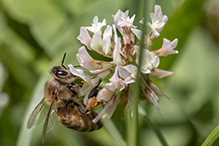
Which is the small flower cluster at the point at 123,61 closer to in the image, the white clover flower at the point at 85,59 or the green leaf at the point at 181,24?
the white clover flower at the point at 85,59

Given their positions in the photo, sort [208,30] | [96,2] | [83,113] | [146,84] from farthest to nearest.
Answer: [208,30], [96,2], [83,113], [146,84]

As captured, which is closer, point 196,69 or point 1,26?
point 196,69

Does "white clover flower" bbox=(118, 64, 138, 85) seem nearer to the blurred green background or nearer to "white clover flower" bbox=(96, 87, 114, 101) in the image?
"white clover flower" bbox=(96, 87, 114, 101)

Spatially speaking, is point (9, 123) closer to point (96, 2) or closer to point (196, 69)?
point (96, 2)

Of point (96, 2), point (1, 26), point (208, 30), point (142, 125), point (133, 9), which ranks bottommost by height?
point (142, 125)

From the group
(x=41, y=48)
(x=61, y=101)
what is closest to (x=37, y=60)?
(x=41, y=48)

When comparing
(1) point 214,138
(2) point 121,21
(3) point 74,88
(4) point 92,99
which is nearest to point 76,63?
(3) point 74,88
